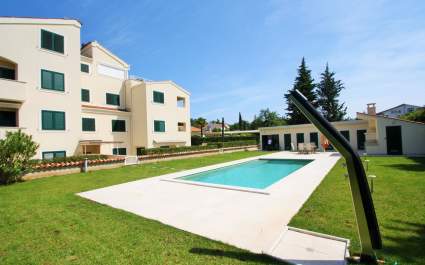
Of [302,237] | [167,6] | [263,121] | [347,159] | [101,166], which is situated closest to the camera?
[347,159]

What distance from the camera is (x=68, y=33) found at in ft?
66.1

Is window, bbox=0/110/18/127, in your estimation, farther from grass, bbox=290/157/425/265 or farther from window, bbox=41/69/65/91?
grass, bbox=290/157/425/265

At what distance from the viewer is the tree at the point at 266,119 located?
69.0 m

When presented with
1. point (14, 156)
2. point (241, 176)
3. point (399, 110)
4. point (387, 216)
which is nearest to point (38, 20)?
point (14, 156)

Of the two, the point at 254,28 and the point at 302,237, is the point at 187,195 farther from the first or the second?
the point at 254,28

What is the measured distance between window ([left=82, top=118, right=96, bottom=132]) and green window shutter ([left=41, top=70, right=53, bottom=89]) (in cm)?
466

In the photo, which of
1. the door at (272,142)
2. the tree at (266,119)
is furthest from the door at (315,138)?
the tree at (266,119)

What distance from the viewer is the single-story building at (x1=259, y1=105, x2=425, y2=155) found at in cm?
2053

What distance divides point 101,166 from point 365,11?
19.6m

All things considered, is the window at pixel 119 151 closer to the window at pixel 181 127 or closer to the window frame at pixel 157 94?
the window frame at pixel 157 94

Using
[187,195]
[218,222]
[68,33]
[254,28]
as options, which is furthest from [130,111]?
[218,222]

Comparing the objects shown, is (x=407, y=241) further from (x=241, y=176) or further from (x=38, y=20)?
(x=38, y=20)

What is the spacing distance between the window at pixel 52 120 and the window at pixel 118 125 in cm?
609

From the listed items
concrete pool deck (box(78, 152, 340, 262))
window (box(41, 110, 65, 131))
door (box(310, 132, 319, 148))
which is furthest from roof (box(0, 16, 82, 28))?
door (box(310, 132, 319, 148))
